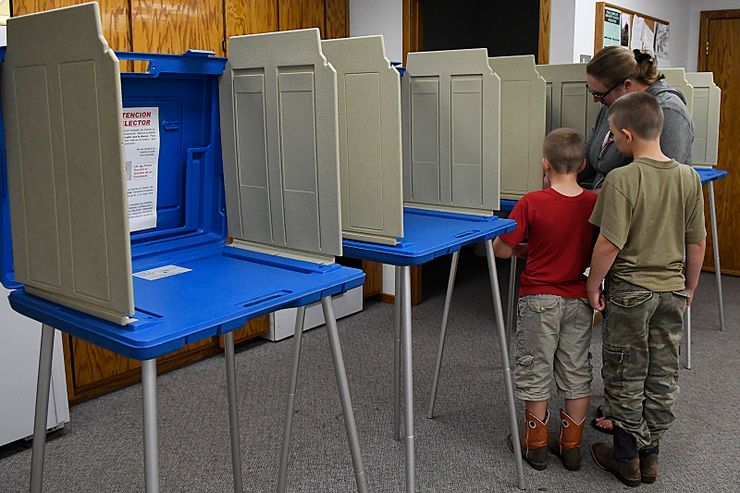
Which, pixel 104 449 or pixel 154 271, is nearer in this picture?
pixel 154 271

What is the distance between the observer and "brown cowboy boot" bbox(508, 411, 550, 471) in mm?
2250

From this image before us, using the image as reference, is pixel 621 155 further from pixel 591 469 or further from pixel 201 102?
pixel 201 102

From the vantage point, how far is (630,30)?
385 centimetres

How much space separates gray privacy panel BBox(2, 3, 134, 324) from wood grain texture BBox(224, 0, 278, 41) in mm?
2064

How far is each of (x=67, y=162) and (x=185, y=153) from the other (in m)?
0.52

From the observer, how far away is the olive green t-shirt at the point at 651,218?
1.96 m

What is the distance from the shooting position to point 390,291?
166 inches

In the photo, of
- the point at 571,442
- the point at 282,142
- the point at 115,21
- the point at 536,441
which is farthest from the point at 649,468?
the point at 115,21

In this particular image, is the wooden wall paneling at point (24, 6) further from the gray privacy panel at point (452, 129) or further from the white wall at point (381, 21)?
the white wall at point (381, 21)

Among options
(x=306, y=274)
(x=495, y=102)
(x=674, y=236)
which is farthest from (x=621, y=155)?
(x=306, y=274)

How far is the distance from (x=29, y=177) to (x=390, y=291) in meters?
3.05

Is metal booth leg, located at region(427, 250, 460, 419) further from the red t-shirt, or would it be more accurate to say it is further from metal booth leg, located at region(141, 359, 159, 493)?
metal booth leg, located at region(141, 359, 159, 493)

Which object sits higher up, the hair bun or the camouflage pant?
the hair bun

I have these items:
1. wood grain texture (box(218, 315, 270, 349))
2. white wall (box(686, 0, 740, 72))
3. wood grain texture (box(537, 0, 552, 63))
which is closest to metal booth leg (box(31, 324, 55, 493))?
wood grain texture (box(218, 315, 270, 349))
